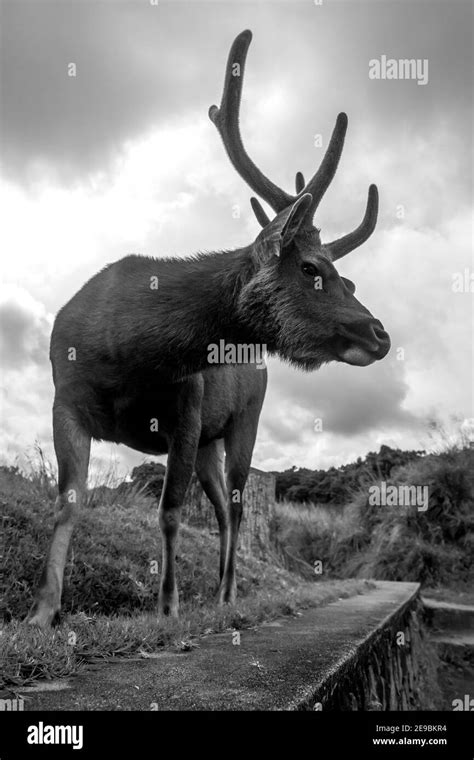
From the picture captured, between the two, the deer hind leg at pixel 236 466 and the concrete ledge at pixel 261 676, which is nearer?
the concrete ledge at pixel 261 676

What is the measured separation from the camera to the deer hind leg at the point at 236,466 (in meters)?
5.36

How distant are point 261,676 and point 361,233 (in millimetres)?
3205

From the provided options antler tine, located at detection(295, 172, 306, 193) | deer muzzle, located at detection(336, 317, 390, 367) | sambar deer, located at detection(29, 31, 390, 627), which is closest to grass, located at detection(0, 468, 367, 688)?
sambar deer, located at detection(29, 31, 390, 627)

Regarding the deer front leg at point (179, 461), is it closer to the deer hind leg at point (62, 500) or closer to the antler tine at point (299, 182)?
the deer hind leg at point (62, 500)

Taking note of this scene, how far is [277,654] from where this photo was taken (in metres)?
2.69

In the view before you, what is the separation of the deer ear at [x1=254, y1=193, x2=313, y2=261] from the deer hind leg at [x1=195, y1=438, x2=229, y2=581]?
8.90ft

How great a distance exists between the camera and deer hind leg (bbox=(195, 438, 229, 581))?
5.60 metres

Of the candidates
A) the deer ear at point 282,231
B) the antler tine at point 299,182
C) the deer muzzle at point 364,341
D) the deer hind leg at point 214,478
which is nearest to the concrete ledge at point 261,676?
the deer muzzle at point 364,341

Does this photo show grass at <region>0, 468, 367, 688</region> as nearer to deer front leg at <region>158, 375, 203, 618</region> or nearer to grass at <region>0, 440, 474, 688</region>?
grass at <region>0, 440, 474, 688</region>
